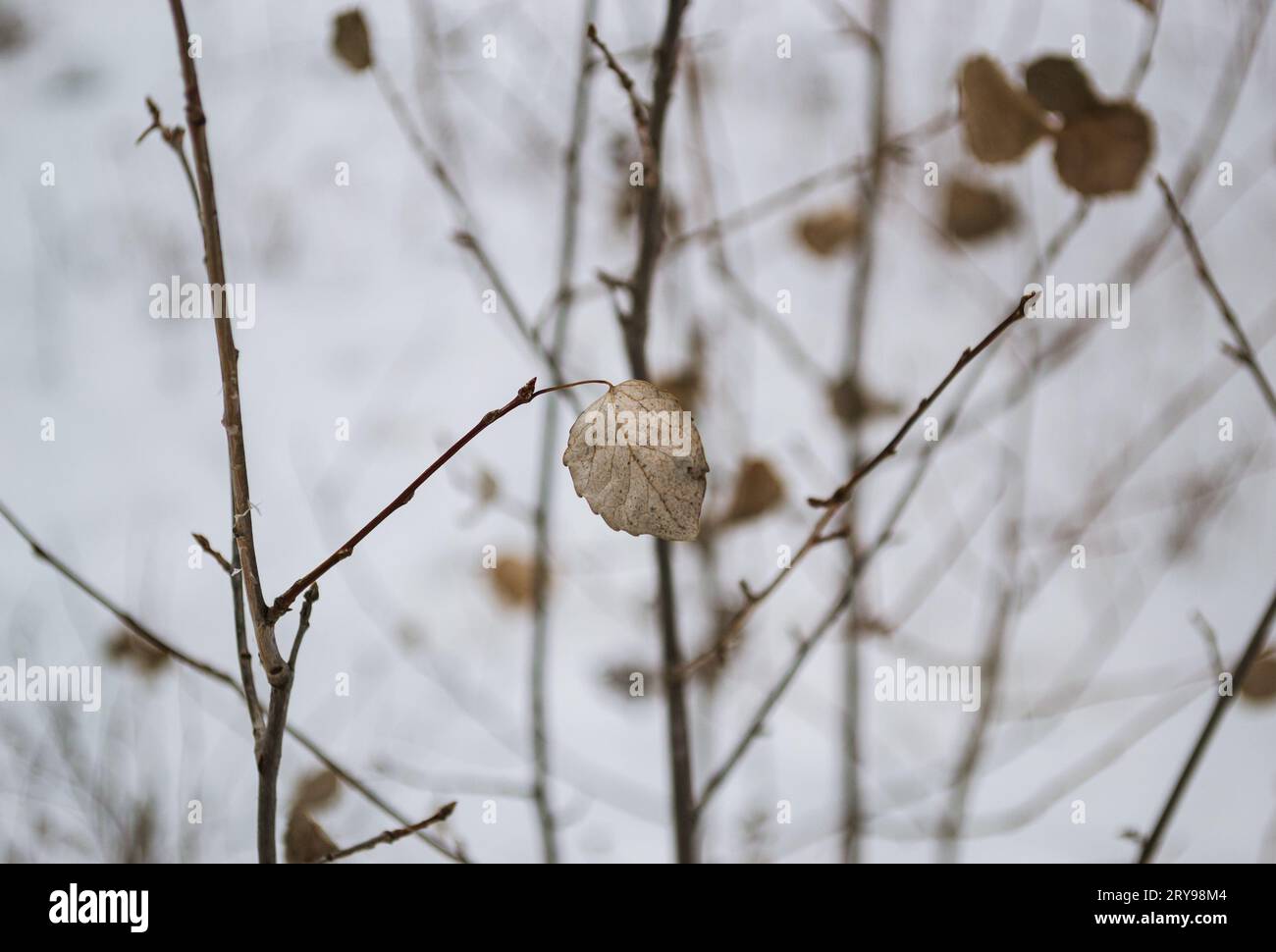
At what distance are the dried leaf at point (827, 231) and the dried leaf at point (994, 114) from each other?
213 mm

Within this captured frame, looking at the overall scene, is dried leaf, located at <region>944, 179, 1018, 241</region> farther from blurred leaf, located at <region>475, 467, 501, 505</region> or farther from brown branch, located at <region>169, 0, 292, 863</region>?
brown branch, located at <region>169, 0, 292, 863</region>

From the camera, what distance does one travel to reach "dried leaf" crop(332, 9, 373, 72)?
1.18ft

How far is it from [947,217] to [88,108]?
68 centimetres

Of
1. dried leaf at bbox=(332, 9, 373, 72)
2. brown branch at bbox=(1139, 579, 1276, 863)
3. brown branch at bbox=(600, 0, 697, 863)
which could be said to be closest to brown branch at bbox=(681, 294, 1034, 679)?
brown branch at bbox=(600, 0, 697, 863)

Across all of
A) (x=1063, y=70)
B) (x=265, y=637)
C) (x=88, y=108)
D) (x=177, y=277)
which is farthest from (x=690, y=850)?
(x=88, y=108)

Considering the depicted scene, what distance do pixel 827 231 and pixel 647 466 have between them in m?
0.40

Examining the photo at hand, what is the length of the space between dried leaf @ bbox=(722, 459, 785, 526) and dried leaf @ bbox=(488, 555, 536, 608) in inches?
8.2

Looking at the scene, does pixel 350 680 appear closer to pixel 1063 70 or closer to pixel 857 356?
pixel 857 356

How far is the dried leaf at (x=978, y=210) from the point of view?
0.57m

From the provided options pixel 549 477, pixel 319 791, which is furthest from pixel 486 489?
pixel 319 791

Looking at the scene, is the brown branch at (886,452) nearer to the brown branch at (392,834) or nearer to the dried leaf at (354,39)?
the brown branch at (392,834)

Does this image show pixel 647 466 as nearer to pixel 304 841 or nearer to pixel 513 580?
pixel 304 841
